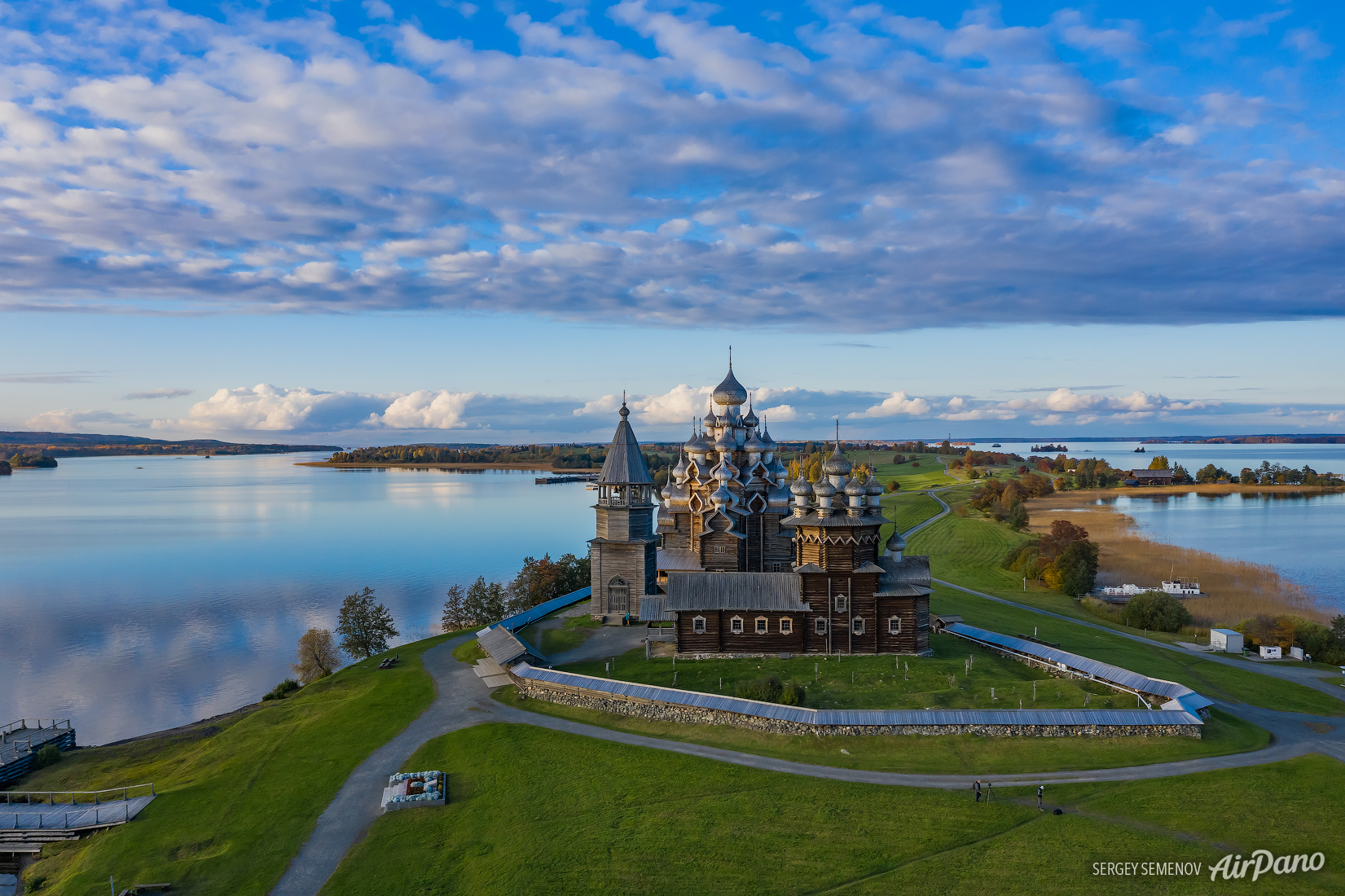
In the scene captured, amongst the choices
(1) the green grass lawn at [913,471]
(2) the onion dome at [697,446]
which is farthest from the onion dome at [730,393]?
(1) the green grass lawn at [913,471]

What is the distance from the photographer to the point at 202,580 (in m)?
61.5

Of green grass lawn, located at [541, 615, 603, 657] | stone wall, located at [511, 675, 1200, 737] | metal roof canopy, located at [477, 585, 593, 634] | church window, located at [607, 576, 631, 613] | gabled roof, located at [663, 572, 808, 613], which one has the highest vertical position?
gabled roof, located at [663, 572, 808, 613]

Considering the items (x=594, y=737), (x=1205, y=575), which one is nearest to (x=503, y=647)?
(x=594, y=737)

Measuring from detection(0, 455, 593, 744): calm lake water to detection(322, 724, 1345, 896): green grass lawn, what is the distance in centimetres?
2111

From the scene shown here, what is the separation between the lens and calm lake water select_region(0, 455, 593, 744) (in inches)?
1479

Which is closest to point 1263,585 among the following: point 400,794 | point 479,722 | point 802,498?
point 802,498

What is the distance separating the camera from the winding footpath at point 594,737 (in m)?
20.3

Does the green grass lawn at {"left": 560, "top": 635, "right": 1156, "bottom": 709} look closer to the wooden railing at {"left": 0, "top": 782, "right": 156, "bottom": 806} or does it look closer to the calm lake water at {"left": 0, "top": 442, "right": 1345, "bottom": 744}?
the wooden railing at {"left": 0, "top": 782, "right": 156, "bottom": 806}

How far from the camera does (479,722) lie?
2670 cm

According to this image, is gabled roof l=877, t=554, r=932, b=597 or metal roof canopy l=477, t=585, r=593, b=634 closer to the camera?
gabled roof l=877, t=554, r=932, b=597

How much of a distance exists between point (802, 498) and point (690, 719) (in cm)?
1262

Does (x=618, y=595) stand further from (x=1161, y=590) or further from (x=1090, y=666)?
(x=1161, y=590)

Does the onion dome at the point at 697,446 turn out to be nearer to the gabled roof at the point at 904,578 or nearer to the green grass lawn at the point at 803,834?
the gabled roof at the point at 904,578

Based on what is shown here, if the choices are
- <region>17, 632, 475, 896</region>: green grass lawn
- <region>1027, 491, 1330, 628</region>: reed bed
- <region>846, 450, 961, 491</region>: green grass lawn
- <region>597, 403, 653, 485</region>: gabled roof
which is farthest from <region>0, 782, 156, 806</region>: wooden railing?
<region>846, 450, 961, 491</region>: green grass lawn
